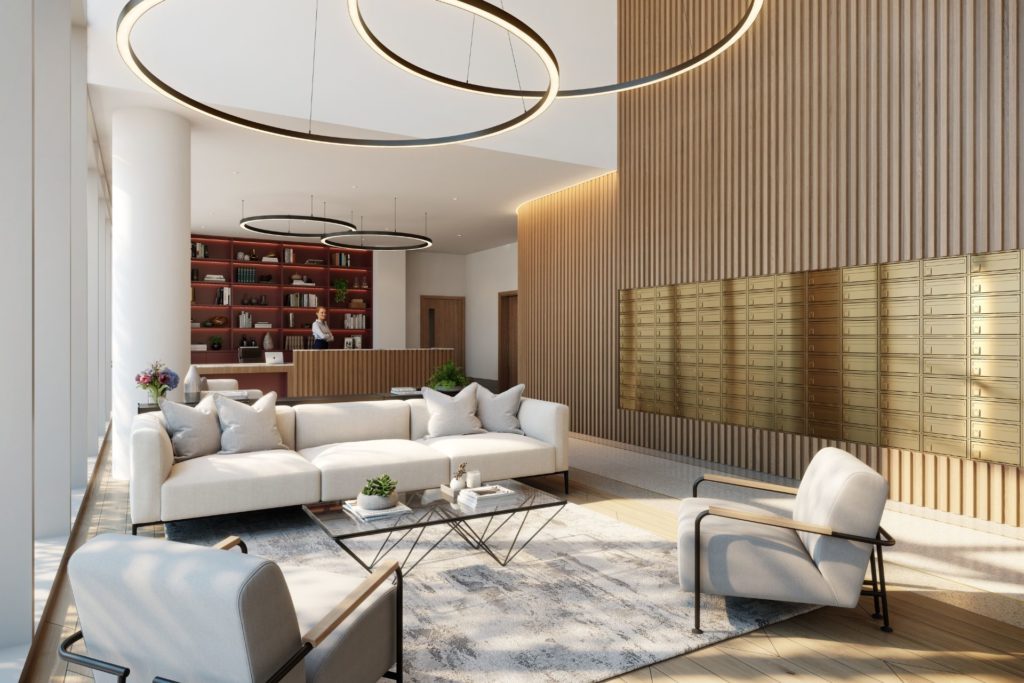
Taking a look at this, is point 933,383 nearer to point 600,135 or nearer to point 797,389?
point 797,389

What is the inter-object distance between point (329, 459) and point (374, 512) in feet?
4.32

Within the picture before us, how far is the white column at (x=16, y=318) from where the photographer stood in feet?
7.65

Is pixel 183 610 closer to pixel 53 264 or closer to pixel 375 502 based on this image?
pixel 375 502

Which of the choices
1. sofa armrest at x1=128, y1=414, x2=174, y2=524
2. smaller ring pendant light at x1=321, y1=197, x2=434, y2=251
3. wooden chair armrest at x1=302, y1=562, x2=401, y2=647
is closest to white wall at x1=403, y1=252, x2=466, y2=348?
smaller ring pendant light at x1=321, y1=197, x2=434, y2=251

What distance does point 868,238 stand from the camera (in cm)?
516

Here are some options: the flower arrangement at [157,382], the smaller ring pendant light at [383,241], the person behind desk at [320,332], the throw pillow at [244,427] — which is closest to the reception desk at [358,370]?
the person behind desk at [320,332]

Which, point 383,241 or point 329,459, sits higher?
point 383,241

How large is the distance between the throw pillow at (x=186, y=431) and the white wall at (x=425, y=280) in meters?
9.82

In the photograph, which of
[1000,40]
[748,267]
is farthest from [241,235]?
[1000,40]

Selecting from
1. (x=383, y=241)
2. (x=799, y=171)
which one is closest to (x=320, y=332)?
(x=383, y=241)

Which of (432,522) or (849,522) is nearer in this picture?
(849,522)

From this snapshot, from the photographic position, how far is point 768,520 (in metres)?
2.86

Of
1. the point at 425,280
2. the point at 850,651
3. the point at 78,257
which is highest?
the point at 425,280

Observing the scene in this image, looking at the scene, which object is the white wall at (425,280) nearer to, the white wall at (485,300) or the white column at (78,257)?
the white wall at (485,300)
